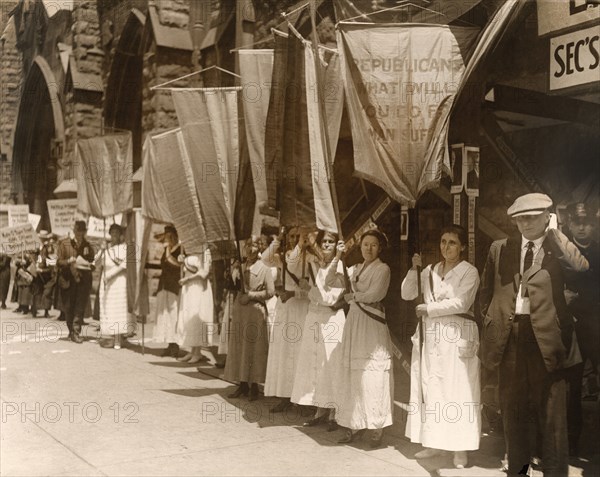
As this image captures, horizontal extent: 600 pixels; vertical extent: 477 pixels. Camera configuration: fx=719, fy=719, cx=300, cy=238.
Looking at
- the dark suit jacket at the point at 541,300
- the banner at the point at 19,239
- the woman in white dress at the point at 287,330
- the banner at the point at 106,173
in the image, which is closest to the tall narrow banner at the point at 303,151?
the woman in white dress at the point at 287,330

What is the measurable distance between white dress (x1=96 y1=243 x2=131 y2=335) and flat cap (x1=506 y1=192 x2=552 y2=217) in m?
8.07

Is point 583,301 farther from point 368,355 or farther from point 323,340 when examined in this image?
point 323,340

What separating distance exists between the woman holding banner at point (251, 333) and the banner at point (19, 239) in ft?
30.7

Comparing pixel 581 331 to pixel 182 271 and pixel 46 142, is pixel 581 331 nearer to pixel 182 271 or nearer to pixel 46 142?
pixel 182 271

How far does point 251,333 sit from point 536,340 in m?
3.81

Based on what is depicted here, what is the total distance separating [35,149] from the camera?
2666cm

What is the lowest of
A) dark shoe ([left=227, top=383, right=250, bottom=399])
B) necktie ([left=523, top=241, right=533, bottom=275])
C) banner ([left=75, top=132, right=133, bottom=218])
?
dark shoe ([left=227, top=383, right=250, bottom=399])

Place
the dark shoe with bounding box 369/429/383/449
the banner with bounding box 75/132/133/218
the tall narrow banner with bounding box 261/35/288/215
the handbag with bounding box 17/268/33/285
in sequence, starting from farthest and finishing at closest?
the handbag with bounding box 17/268/33/285 < the banner with bounding box 75/132/133/218 < the tall narrow banner with bounding box 261/35/288/215 < the dark shoe with bounding box 369/429/383/449

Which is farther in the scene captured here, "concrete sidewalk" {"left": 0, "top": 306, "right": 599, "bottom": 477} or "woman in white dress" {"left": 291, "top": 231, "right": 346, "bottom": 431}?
"woman in white dress" {"left": 291, "top": 231, "right": 346, "bottom": 431}

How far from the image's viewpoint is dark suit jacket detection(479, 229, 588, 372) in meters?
4.92

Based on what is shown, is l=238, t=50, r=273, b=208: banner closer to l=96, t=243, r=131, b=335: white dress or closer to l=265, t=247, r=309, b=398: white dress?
l=265, t=247, r=309, b=398: white dress

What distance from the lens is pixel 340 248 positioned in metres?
6.58

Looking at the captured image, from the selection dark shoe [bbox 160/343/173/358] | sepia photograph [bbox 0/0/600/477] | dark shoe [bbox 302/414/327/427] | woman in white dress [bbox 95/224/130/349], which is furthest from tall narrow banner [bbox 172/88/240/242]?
woman in white dress [bbox 95/224/130/349]

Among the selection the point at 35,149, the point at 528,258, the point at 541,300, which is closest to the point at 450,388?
the point at 541,300
